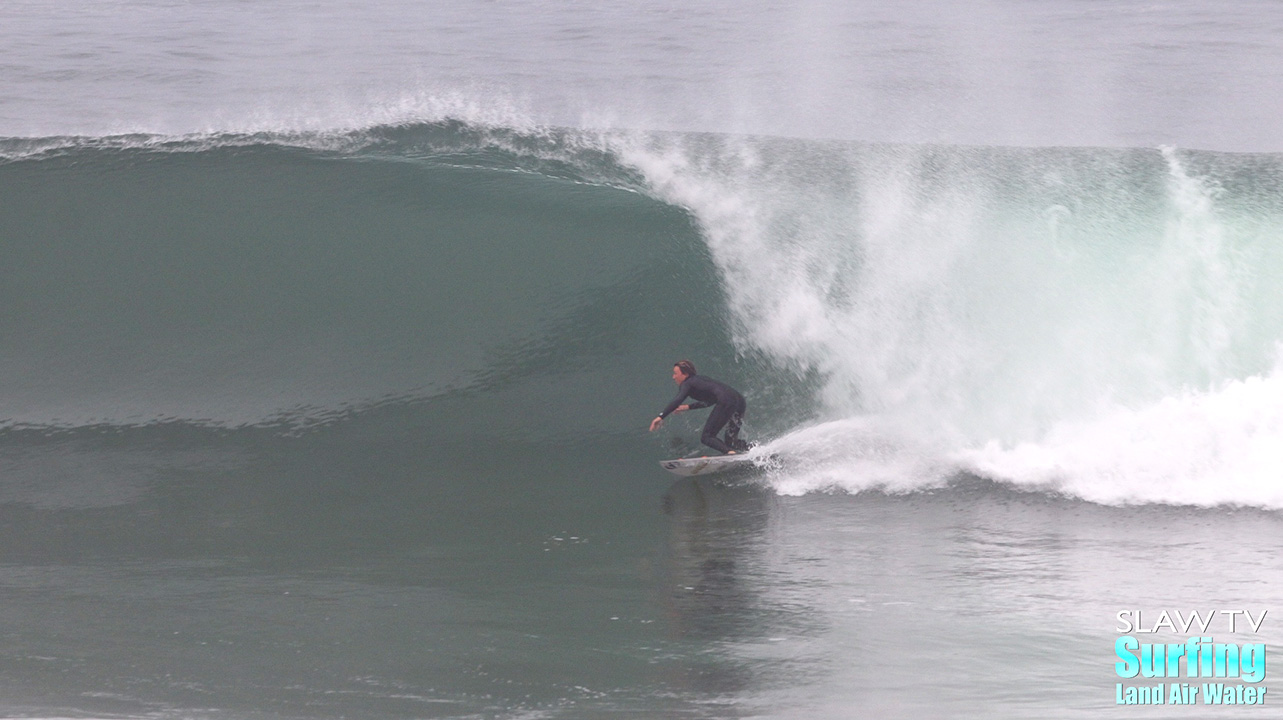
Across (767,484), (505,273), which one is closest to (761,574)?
(767,484)

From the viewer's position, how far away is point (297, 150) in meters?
12.4

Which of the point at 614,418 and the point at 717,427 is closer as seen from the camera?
the point at 717,427

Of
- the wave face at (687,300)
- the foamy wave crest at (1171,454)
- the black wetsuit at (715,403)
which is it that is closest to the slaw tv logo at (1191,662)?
the foamy wave crest at (1171,454)

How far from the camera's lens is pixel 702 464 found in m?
8.68

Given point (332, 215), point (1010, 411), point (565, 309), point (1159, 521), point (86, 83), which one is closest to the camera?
point (1159, 521)

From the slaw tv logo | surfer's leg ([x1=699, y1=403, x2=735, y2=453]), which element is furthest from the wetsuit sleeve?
the slaw tv logo

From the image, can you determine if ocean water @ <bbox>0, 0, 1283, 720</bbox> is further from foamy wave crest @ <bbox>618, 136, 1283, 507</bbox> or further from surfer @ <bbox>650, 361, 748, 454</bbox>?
surfer @ <bbox>650, 361, 748, 454</bbox>

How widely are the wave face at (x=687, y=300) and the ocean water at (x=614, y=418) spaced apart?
0.14 feet

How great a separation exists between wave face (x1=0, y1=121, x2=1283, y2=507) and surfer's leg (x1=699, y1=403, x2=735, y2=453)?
0.56m

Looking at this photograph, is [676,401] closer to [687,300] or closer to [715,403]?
[715,403]

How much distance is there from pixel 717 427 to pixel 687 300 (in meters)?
2.05

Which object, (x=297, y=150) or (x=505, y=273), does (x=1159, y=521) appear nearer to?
(x=505, y=273)

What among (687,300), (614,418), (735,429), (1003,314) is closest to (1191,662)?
(735,429)

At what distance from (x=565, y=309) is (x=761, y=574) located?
423 cm
